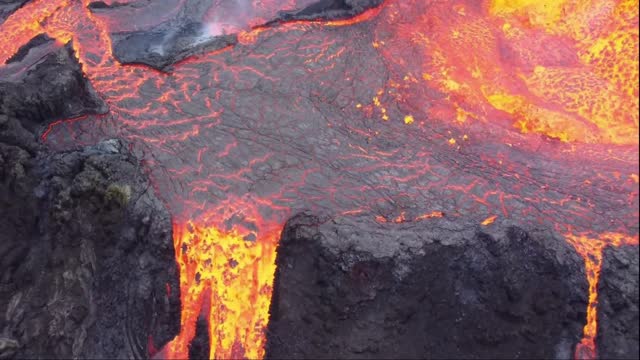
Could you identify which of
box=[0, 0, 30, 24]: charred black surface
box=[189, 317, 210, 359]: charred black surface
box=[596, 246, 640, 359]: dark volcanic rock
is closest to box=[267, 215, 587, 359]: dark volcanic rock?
box=[596, 246, 640, 359]: dark volcanic rock

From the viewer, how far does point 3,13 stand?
10.6 metres

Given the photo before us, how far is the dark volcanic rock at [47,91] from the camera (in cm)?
773

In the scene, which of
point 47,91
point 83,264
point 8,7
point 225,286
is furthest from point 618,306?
point 8,7

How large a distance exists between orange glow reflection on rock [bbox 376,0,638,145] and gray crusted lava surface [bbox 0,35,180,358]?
592 cm

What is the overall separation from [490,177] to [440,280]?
235 centimetres

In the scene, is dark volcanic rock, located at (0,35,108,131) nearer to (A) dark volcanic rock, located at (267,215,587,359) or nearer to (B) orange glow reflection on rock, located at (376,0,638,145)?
(A) dark volcanic rock, located at (267,215,587,359)

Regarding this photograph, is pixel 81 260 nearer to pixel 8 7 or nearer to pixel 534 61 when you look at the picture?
pixel 8 7

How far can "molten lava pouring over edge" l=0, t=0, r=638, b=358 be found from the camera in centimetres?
682

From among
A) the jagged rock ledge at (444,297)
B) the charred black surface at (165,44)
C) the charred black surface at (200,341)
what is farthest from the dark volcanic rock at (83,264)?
the charred black surface at (165,44)

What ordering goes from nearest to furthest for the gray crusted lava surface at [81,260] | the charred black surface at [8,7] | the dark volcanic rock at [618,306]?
the dark volcanic rock at [618,306] < the gray crusted lava surface at [81,260] < the charred black surface at [8,7]

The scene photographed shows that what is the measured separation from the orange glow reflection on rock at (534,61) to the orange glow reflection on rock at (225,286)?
4.74 metres

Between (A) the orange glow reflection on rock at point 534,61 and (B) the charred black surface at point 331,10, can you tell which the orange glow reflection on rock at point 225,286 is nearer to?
(A) the orange glow reflection on rock at point 534,61

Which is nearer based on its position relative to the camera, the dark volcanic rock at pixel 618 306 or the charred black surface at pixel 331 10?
the dark volcanic rock at pixel 618 306

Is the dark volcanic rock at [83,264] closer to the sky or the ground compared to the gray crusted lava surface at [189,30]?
closer to the ground
